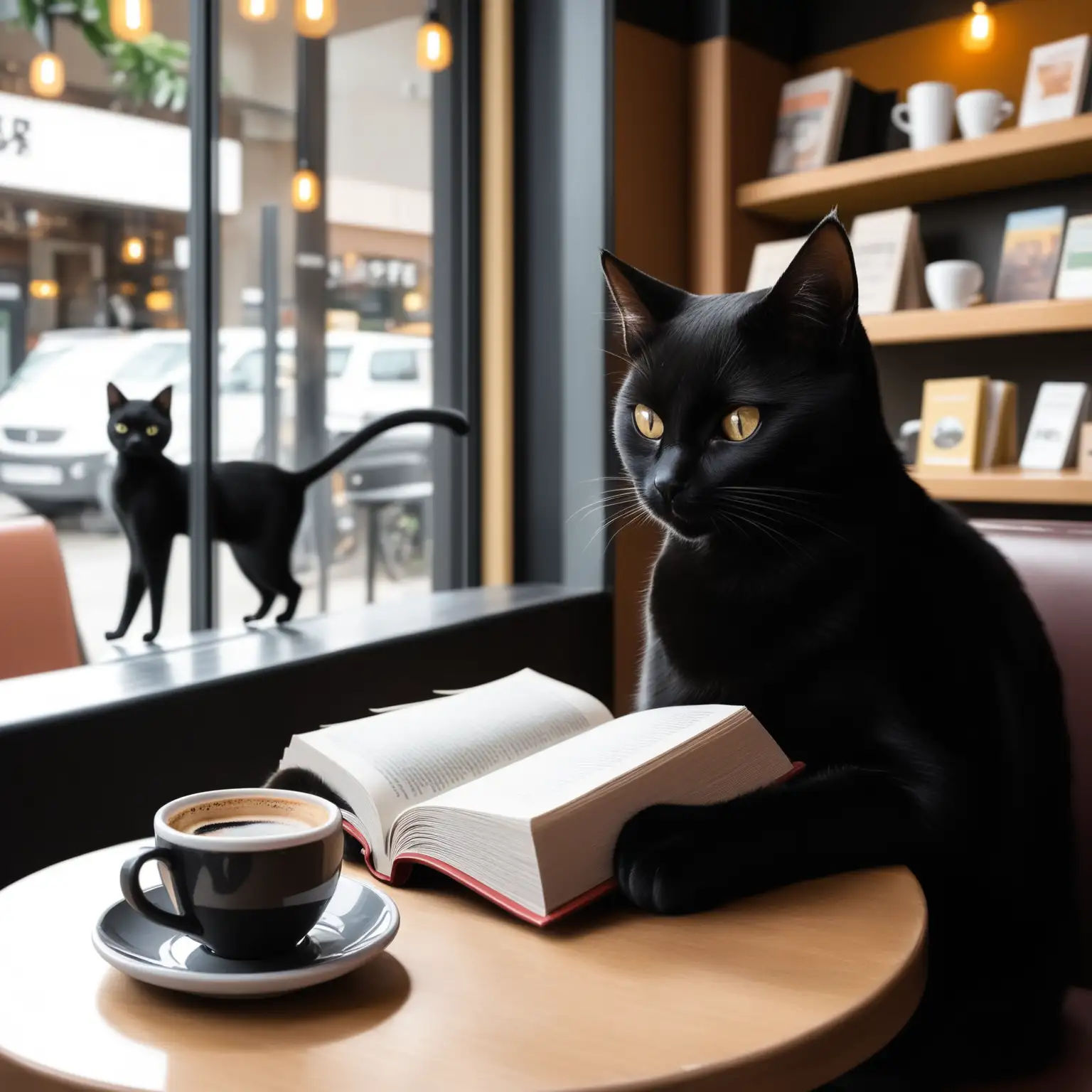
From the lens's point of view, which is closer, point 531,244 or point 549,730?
point 549,730

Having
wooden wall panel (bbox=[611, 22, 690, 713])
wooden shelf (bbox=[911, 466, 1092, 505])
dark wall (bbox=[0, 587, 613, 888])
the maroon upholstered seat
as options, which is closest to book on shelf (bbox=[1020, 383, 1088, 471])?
wooden shelf (bbox=[911, 466, 1092, 505])

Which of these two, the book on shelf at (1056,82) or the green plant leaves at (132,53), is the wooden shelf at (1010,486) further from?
the green plant leaves at (132,53)

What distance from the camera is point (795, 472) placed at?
0.81 meters

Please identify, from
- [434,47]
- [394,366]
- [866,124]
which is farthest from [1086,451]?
[434,47]

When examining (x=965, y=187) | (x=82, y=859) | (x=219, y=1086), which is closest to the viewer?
(x=219, y=1086)

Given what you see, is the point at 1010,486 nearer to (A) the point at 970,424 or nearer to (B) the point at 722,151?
(A) the point at 970,424

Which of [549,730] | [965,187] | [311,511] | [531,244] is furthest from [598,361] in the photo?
[549,730]

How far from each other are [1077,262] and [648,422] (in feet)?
4.73

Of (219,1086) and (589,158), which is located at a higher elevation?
(589,158)

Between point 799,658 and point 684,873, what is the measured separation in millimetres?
208

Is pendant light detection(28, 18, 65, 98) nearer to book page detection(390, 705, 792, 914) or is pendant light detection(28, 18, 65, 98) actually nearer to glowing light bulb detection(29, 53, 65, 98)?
glowing light bulb detection(29, 53, 65, 98)

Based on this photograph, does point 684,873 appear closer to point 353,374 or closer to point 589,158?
point 353,374

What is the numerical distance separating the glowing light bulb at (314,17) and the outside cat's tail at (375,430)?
0.70 m

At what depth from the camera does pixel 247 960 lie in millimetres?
587
